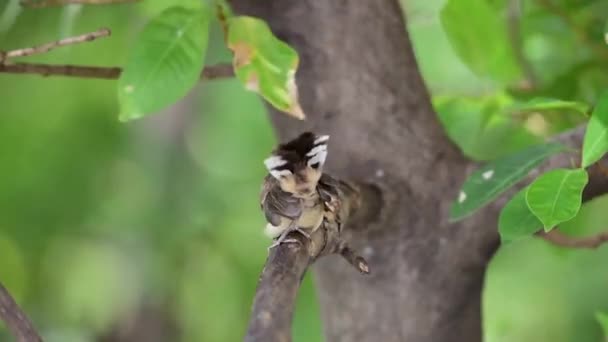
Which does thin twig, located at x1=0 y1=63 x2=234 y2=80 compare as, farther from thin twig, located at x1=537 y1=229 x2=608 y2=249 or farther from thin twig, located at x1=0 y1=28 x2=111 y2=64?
thin twig, located at x1=537 y1=229 x2=608 y2=249

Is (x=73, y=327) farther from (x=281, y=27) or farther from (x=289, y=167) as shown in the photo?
(x=289, y=167)

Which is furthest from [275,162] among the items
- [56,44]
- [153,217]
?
[153,217]

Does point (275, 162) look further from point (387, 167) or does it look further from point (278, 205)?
point (387, 167)

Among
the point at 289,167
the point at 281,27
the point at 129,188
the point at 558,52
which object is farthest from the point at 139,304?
the point at 289,167

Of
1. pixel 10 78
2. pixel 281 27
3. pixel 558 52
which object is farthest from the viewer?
pixel 10 78

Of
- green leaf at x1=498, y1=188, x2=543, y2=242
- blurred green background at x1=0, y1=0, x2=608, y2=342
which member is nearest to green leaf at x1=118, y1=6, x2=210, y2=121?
green leaf at x1=498, y1=188, x2=543, y2=242
